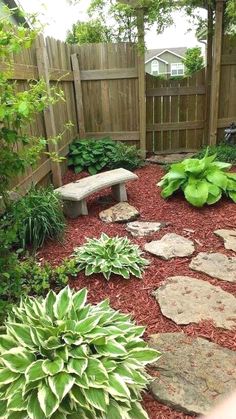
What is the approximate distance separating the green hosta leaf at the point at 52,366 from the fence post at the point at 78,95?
5.24 meters

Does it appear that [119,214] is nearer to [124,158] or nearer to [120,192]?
[120,192]

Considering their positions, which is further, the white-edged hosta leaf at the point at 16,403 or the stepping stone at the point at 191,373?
the stepping stone at the point at 191,373

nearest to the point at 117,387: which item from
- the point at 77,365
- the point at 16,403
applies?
the point at 77,365

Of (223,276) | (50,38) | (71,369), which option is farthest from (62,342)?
(50,38)

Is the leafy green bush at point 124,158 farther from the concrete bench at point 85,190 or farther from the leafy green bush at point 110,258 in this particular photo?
the leafy green bush at point 110,258

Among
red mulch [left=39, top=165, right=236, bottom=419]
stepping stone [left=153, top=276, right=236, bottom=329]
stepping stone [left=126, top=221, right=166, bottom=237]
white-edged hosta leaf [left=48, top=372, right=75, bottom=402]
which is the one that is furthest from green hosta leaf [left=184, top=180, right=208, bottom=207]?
white-edged hosta leaf [left=48, top=372, right=75, bottom=402]

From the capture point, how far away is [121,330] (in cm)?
183

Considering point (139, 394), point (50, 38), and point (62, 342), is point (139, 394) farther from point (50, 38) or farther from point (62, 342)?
point (50, 38)

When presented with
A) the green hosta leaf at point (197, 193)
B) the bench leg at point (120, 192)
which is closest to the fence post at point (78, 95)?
the bench leg at point (120, 192)

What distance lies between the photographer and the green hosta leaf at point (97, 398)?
1.46 meters

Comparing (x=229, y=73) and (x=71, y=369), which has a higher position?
(x=229, y=73)

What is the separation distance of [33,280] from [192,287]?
47.3 inches

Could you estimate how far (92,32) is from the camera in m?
7.07

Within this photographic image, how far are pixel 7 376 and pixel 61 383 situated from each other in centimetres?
28
